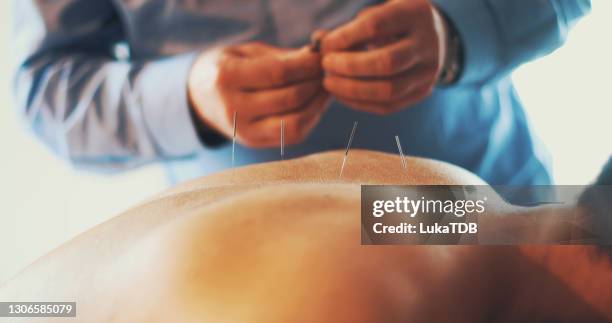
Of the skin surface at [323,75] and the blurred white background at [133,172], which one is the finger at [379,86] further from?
the blurred white background at [133,172]

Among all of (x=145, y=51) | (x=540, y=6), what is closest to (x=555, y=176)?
(x=540, y=6)

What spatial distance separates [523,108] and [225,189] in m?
0.36

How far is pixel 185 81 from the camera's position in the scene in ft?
2.51

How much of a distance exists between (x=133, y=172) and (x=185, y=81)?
124mm

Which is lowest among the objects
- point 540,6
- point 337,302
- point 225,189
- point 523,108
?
point 337,302

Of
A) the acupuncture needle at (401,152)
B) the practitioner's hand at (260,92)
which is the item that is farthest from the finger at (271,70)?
the acupuncture needle at (401,152)

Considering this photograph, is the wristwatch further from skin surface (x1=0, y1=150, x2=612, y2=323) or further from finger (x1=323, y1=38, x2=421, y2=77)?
skin surface (x1=0, y1=150, x2=612, y2=323)

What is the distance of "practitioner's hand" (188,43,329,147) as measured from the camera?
73cm

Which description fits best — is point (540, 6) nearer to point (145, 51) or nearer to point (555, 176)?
point (555, 176)

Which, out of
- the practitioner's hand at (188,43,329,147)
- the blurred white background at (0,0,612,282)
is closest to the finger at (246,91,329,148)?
the practitioner's hand at (188,43,329,147)

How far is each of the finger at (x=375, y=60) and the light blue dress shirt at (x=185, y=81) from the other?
0.04 meters

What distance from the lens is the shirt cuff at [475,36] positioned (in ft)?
2.47

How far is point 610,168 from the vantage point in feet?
2.31

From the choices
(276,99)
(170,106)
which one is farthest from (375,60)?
(170,106)
